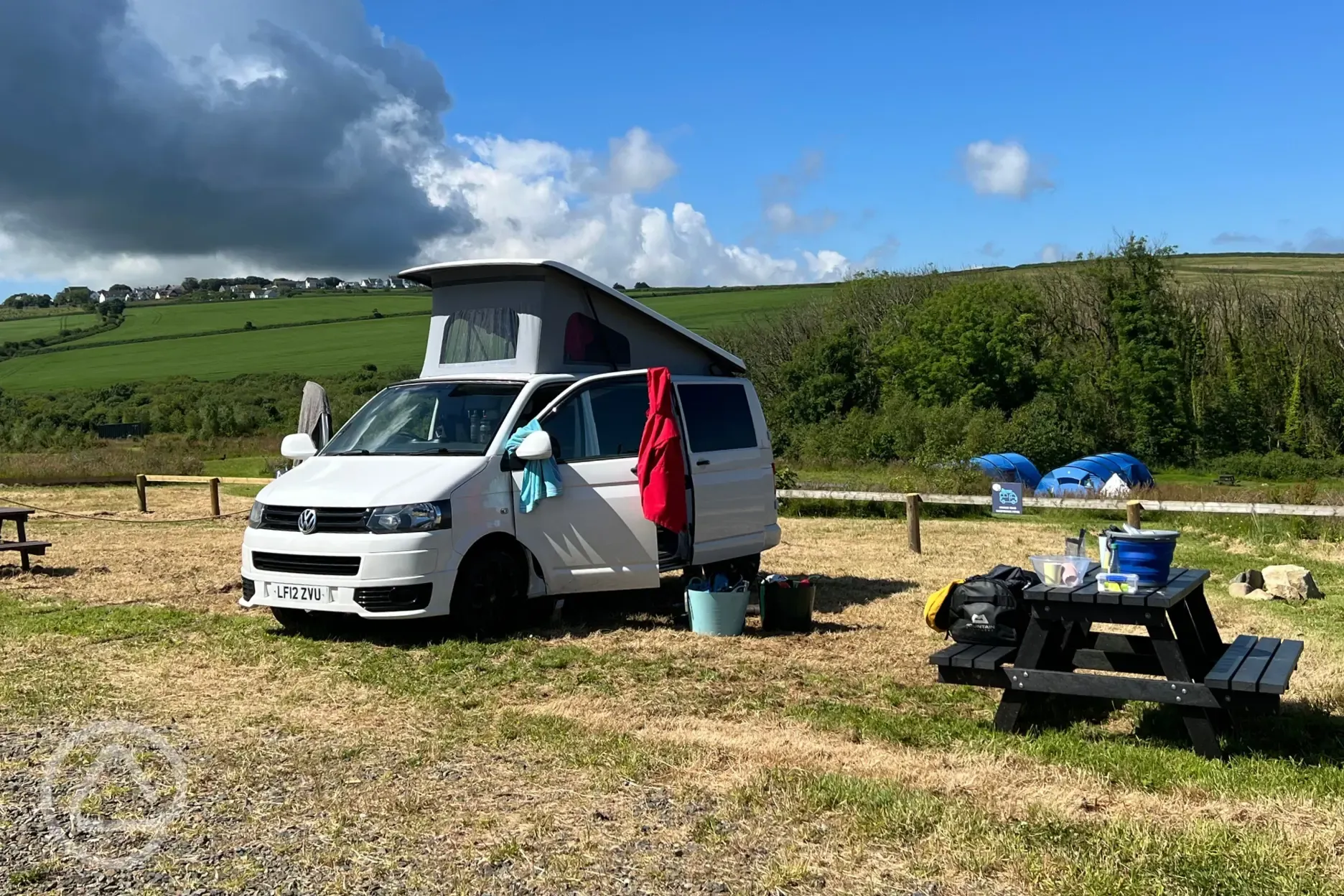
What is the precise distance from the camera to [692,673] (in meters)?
7.53

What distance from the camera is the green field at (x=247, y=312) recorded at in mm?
81812

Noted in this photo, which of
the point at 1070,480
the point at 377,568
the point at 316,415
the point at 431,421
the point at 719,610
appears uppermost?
the point at 316,415

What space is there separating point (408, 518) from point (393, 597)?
0.55 metres

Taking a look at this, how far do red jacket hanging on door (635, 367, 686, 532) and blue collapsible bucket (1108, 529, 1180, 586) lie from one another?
393cm

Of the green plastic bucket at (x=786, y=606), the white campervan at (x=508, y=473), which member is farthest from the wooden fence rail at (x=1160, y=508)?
the green plastic bucket at (x=786, y=606)

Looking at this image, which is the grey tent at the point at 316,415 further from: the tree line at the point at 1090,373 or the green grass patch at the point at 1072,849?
the tree line at the point at 1090,373

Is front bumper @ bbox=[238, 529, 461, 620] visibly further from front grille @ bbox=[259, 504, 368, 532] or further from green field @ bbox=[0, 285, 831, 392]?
green field @ bbox=[0, 285, 831, 392]

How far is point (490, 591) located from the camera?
863 centimetres

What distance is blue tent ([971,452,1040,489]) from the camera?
96.4 feet

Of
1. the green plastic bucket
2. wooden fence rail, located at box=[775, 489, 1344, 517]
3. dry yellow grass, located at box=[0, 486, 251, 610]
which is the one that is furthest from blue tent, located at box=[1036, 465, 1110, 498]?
the green plastic bucket

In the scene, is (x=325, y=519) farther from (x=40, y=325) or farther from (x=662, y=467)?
(x=40, y=325)

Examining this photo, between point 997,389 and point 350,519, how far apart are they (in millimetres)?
45770

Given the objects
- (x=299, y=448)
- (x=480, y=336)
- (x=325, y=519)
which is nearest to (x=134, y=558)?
(x=299, y=448)

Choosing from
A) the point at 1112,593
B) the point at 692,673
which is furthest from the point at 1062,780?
the point at 692,673
